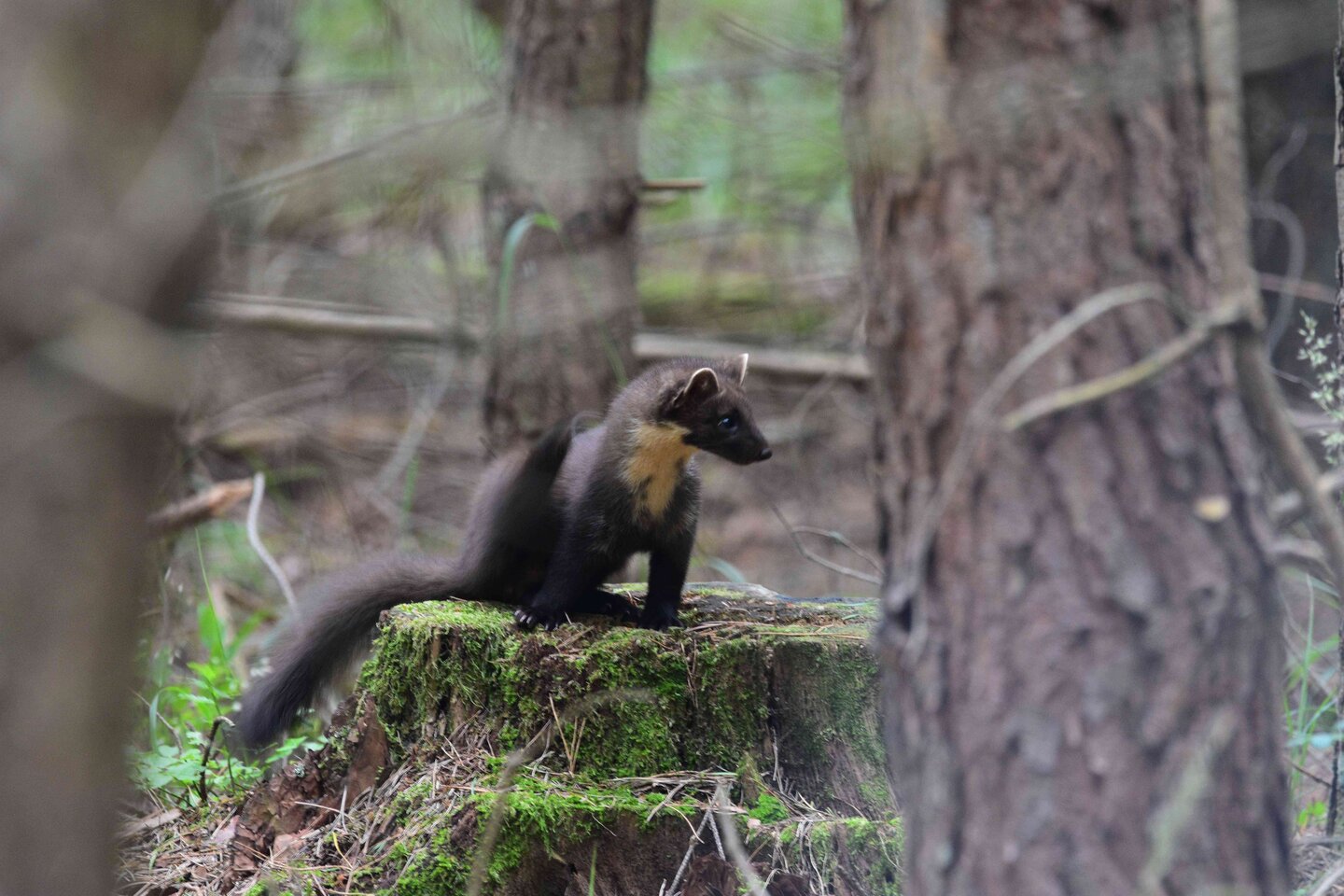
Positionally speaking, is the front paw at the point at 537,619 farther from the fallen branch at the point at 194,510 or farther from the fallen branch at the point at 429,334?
the fallen branch at the point at 194,510

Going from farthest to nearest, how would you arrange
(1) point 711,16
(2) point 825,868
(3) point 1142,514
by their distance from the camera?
1. (1) point 711,16
2. (2) point 825,868
3. (3) point 1142,514

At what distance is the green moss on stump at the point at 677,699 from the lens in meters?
3.08

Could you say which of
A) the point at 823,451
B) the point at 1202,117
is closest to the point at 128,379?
the point at 1202,117

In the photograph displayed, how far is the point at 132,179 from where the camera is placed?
1.46 metres

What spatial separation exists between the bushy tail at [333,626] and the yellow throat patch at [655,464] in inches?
25.1

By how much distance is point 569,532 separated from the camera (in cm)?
374

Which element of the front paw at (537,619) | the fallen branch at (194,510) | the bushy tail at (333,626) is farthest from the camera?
the fallen branch at (194,510)

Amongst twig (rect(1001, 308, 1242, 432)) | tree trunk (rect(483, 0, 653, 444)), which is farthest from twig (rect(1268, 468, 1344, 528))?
tree trunk (rect(483, 0, 653, 444))

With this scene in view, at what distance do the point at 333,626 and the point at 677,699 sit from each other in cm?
133

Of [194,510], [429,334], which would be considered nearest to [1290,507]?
[194,510]

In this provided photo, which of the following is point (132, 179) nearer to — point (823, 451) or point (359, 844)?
point (359, 844)

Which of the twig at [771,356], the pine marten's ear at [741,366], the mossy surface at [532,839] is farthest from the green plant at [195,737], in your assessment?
the twig at [771,356]

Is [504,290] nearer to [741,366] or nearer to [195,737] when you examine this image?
[741,366]

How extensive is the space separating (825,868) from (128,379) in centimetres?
199
